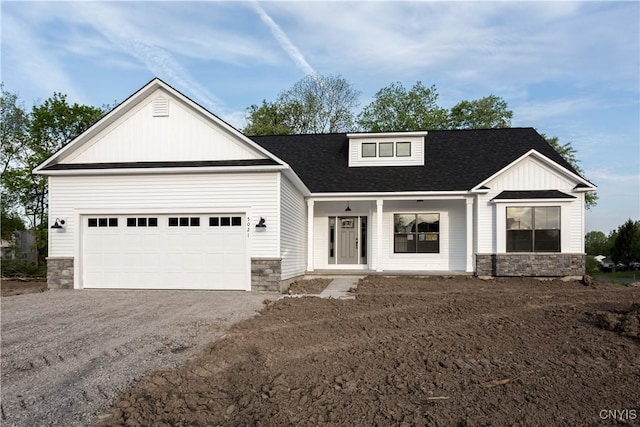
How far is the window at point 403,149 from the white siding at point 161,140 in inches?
288

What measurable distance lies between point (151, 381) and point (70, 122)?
2310cm

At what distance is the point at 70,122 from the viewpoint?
23.5 meters

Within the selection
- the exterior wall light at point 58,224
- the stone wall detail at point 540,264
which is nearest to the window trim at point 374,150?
the stone wall detail at point 540,264

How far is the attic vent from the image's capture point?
1255 cm

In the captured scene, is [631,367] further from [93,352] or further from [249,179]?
[249,179]

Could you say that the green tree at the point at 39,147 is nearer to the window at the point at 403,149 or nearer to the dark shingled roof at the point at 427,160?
the dark shingled roof at the point at 427,160

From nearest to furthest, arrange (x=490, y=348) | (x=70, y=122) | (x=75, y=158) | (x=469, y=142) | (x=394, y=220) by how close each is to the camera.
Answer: (x=490, y=348) < (x=75, y=158) < (x=394, y=220) < (x=469, y=142) < (x=70, y=122)

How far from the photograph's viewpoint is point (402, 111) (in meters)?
33.9

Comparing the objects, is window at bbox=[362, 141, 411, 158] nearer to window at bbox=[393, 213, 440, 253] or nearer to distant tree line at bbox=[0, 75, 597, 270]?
window at bbox=[393, 213, 440, 253]

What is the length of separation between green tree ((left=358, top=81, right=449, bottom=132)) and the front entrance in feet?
56.0

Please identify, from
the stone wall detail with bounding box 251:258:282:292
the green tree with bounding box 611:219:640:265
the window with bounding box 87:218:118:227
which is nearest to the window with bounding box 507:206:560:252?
the stone wall detail with bounding box 251:258:282:292

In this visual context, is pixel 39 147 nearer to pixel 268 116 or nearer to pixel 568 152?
pixel 268 116

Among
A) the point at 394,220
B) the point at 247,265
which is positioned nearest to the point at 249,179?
the point at 247,265

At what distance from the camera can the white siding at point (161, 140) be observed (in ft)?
40.8
